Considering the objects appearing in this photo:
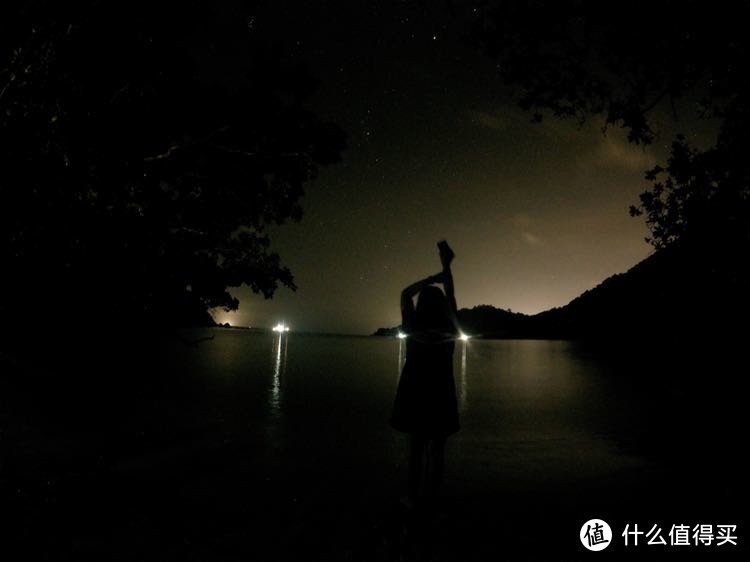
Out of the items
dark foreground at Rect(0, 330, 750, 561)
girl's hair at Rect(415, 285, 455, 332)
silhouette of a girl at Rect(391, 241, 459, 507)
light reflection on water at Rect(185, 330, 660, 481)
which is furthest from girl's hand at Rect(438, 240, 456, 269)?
light reflection on water at Rect(185, 330, 660, 481)

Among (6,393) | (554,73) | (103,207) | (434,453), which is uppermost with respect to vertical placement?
(554,73)

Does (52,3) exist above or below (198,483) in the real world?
above

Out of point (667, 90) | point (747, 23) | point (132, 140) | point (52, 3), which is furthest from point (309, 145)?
point (747, 23)

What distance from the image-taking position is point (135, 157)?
24.8 feet

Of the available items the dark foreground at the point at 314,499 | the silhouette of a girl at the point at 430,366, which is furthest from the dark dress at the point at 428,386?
the dark foreground at the point at 314,499

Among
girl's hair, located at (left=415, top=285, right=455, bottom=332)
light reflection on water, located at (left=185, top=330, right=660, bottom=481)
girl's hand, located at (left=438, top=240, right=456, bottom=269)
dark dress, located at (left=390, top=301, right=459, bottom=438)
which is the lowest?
light reflection on water, located at (left=185, top=330, right=660, bottom=481)

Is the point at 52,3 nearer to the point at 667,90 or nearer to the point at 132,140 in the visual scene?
the point at 132,140

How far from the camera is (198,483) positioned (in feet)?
21.9

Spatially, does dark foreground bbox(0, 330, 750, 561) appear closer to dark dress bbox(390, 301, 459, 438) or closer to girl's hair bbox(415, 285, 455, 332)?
dark dress bbox(390, 301, 459, 438)

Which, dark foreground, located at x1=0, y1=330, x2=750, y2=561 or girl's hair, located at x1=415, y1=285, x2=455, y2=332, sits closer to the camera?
dark foreground, located at x1=0, y1=330, x2=750, y2=561

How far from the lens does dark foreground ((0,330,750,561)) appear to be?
14.9 feet

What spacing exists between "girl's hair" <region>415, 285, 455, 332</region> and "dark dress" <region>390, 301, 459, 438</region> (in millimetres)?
43

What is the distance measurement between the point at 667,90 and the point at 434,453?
5.60 m

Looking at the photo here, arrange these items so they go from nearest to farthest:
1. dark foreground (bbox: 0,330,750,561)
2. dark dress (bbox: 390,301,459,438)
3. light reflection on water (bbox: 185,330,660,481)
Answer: dark foreground (bbox: 0,330,750,561), dark dress (bbox: 390,301,459,438), light reflection on water (bbox: 185,330,660,481)
